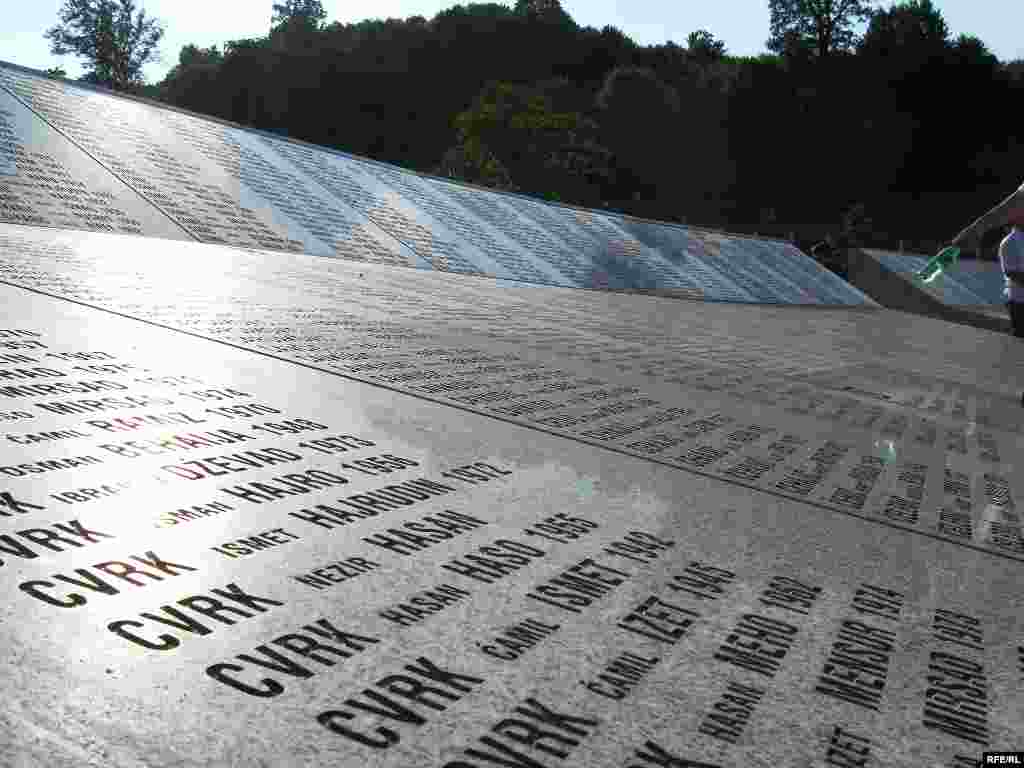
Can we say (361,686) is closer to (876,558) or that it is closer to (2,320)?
(876,558)

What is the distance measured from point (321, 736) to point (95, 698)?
0.38 meters

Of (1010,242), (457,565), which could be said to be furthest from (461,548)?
(1010,242)

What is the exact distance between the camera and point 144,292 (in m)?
6.16

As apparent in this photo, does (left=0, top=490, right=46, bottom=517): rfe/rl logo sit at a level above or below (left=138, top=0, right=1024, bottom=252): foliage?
below

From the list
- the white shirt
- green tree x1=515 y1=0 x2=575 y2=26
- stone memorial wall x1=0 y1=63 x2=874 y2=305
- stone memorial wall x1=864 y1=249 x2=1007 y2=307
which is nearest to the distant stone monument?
stone memorial wall x1=0 y1=63 x2=874 y2=305

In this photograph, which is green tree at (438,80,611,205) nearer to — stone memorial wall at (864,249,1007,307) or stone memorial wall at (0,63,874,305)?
stone memorial wall at (864,249,1007,307)

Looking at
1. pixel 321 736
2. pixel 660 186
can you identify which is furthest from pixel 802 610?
pixel 660 186

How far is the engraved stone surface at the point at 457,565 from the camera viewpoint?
1.72 metres

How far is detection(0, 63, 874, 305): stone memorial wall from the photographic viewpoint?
1046cm

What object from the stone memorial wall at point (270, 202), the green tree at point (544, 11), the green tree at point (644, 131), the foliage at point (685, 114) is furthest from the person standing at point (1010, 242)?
the green tree at point (544, 11)

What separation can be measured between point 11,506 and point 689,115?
59.9m

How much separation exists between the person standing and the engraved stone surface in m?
1.15

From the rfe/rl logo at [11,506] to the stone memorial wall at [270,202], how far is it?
24.9 feet

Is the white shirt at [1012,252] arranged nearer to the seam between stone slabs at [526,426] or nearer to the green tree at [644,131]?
the seam between stone slabs at [526,426]
